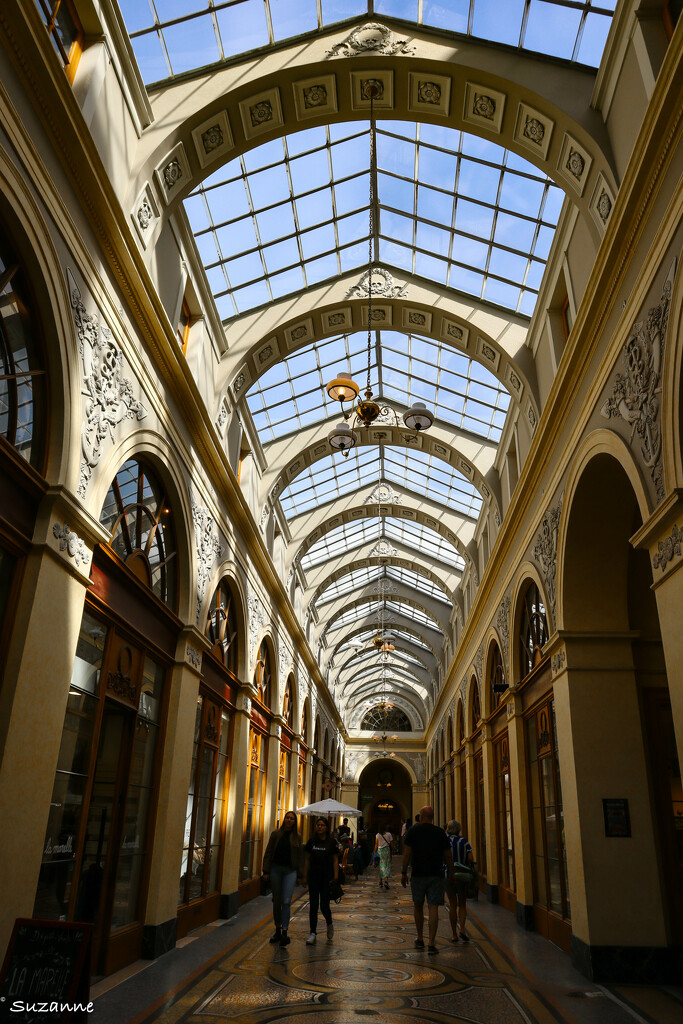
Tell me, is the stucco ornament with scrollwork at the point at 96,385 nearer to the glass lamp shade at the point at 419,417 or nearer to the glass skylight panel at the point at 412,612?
the glass lamp shade at the point at 419,417

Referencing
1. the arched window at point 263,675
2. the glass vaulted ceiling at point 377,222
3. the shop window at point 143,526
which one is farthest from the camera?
the arched window at point 263,675

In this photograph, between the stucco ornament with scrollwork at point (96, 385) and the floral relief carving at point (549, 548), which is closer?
the stucco ornament with scrollwork at point (96, 385)

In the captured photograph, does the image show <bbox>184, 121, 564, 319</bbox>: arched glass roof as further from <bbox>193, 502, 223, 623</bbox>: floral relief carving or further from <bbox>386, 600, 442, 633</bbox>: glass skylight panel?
<bbox>386, 600, 442, 633</bbox>: glass skylight panel

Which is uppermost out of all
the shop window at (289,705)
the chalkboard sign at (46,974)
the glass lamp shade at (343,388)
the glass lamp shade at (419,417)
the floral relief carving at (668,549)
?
the glass lamp shade at (343,388)

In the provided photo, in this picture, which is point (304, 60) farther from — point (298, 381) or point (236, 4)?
point (298, 381)

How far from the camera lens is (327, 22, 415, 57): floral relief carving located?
26.1 feet

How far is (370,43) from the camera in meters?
8.02

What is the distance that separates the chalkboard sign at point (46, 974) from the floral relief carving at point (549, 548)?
6.58 meters

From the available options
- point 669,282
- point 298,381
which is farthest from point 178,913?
point 298,381

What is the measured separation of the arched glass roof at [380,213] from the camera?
9.26 meters

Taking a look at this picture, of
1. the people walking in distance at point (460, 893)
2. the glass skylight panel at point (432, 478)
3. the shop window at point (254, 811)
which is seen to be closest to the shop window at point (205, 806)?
the shop window at point (254, 811)

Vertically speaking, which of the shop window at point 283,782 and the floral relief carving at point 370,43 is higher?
the floral relief carving at point 370,43

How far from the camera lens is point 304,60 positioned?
8000mm

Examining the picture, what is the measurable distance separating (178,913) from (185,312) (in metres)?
7.91
